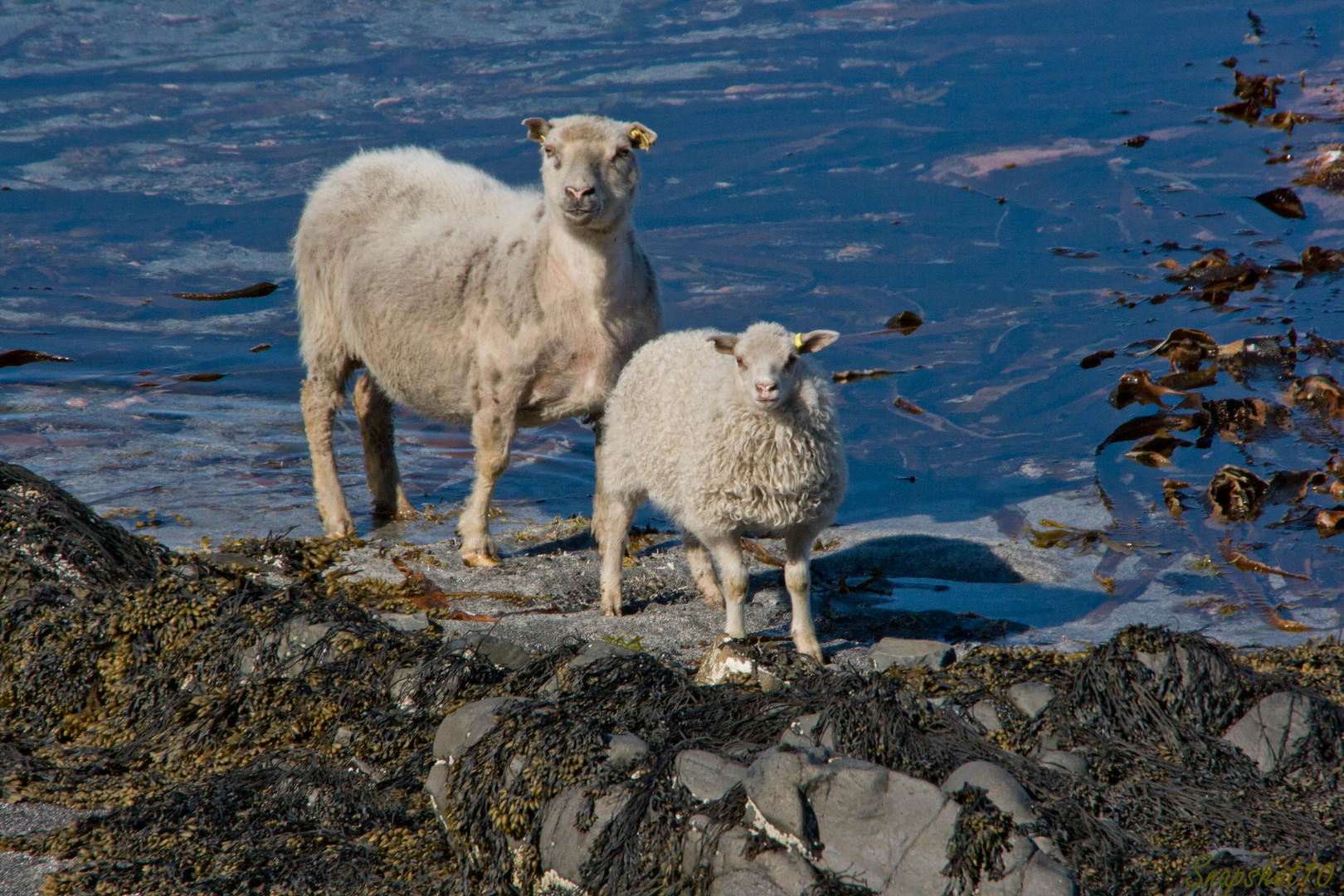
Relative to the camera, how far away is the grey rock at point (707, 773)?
3.60 meters

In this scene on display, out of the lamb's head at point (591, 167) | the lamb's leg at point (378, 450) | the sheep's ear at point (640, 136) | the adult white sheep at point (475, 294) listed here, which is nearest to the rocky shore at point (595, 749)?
the adult white sheep at point (475, 294)

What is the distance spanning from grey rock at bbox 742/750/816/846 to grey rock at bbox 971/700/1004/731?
1342mm

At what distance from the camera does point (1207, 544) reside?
26.3ft

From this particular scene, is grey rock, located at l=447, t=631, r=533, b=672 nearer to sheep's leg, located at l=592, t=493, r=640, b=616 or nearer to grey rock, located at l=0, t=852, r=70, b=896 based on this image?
sheep's leg, located at l=592, t=493, r=640, b=616

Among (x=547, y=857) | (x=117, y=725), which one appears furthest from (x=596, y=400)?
(x=547, y=857)

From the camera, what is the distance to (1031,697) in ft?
15.0

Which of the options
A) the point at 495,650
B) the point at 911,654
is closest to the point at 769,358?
the point at 911,654

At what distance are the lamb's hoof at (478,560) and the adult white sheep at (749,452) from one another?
1.73 meters

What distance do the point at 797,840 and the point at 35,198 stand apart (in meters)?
18.5

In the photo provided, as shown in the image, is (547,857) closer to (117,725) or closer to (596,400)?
(117,725)

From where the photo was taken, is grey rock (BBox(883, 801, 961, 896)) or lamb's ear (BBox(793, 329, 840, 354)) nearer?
grey rock (BBox(883, 801, 961, 896))

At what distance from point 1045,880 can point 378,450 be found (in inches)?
283

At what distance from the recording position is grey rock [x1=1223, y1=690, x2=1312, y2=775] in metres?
4.19

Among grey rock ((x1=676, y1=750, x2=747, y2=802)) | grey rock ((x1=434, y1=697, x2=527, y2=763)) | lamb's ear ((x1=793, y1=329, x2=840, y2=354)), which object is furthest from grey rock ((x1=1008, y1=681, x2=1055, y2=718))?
grey rock ((x1=434, y1=697, x2=527, y2=763))
